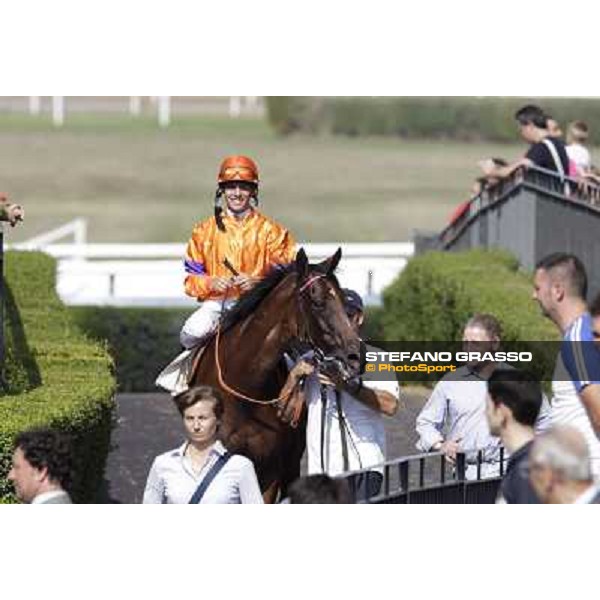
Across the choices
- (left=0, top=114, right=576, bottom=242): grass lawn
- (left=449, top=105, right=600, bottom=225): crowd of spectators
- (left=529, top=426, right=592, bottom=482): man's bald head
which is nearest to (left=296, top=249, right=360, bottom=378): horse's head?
(left=529, top=426, right=592, bottom=482): man's bald head

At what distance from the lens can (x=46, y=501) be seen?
25.6 feet

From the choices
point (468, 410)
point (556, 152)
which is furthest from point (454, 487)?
point (556, 152)

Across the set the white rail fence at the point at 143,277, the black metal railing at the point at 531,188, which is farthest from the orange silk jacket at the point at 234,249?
the white rail fence at the point at 143,277

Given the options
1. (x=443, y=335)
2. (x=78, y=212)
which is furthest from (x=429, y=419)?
(x=78, y=212)

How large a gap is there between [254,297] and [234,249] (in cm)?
30

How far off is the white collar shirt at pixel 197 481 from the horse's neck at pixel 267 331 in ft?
4.06

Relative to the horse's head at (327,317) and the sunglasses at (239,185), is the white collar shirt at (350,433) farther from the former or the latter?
the sunglasses at (239,185)

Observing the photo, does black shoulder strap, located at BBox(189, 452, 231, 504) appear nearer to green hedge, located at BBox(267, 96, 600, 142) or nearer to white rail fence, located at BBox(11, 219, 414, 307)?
white rail fence, located at BBox(11, 219, 414, 307)

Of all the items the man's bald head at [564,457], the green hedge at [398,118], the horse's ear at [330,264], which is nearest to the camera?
the man's bald head at [564,457]

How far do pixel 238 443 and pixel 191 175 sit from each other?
2531 cm

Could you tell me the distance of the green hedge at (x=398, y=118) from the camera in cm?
3281

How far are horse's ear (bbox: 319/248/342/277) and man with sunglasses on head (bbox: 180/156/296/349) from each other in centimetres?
57

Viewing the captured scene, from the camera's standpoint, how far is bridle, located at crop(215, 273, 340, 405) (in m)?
9.35

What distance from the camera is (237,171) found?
395 inches
